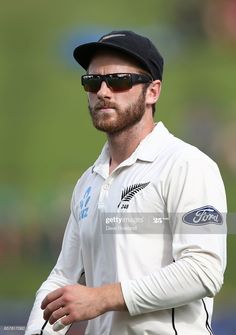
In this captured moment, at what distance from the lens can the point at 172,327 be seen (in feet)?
6.06

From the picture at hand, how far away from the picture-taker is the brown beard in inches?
83.9

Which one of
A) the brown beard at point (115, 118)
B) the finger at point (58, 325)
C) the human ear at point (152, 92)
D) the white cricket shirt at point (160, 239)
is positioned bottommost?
the finger at point (58, 325)

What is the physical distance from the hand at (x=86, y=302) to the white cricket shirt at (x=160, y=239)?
0.03 m

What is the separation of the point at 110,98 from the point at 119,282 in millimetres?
622

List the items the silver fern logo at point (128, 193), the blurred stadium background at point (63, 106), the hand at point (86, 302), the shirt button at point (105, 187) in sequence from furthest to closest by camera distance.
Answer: the blurred stadium background at point (63, 106), the shirt button at point (105, 187), the silver fern logo at point (128, 193), the hand at point (86, 302)

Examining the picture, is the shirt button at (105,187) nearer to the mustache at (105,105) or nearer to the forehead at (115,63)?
the mustache at (105,105)

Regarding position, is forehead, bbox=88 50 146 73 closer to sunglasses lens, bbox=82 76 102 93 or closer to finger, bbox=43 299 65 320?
sunglasses lens, bbox=82 76 102 93

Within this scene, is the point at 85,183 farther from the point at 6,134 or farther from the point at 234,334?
the point at 234,334

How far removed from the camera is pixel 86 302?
177cm

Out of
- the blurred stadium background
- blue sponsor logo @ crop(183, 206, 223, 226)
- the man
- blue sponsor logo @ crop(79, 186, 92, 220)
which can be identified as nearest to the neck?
the man

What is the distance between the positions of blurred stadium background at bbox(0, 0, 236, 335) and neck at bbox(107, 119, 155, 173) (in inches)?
28.3

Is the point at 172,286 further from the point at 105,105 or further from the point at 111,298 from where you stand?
the point at 105,105

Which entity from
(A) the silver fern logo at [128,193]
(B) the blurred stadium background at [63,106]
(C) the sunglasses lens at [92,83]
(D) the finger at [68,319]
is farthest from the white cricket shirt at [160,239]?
(B) the blurred stadium background at [63,106]

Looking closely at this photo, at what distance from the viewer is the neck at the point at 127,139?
2160mm
